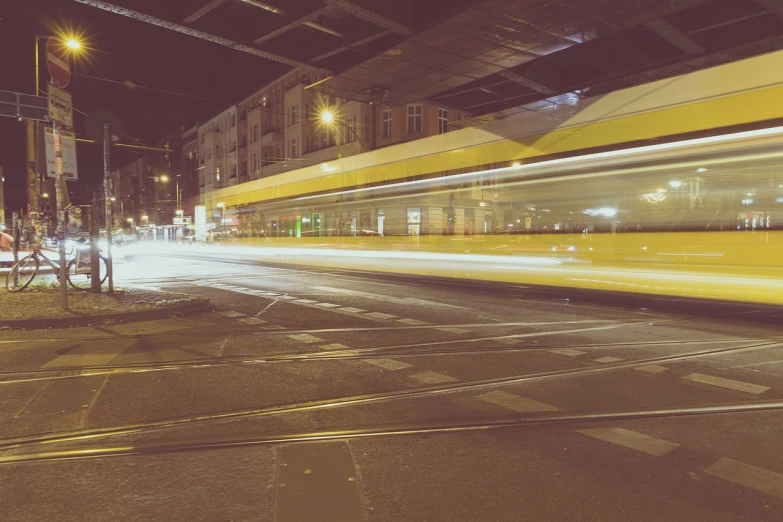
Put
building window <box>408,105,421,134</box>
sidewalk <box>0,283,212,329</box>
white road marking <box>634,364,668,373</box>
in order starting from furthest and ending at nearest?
building window <box>408,105,421,134</box> < sidewalk <box>0,283,212,329</box> < white road marking <box>634,364,668,373</box>

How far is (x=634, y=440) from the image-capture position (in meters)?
3.71

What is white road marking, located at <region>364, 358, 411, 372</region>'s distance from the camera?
5.68 meters

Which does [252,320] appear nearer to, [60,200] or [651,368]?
[60,200]

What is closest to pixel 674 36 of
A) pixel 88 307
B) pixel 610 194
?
pixel 610 194

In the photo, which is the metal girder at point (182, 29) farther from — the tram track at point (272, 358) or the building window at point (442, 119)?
the building window at point (442, 119)

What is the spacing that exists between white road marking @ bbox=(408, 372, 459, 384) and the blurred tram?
20.5ft

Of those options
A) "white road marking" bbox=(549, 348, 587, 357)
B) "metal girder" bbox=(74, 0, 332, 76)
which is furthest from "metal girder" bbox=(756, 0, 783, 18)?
"metal girder" bbox=(74, 0, 332, 76)

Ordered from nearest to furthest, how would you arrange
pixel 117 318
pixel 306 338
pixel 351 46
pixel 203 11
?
pixel 306 338
pixel 117 318
pixel 203 11
pixel 351 46

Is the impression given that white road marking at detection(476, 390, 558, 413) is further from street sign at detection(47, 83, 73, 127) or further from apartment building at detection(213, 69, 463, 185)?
apartment building at detection(213, 69, 463, 185)

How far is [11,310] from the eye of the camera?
8.83 metres

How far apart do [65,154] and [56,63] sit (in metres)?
1.65

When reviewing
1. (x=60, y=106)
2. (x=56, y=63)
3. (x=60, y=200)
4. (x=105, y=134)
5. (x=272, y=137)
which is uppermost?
(x=272, y=137)

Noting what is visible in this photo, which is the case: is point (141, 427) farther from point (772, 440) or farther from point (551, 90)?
point (551, 90)

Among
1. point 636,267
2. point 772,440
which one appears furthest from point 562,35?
point 772,440
